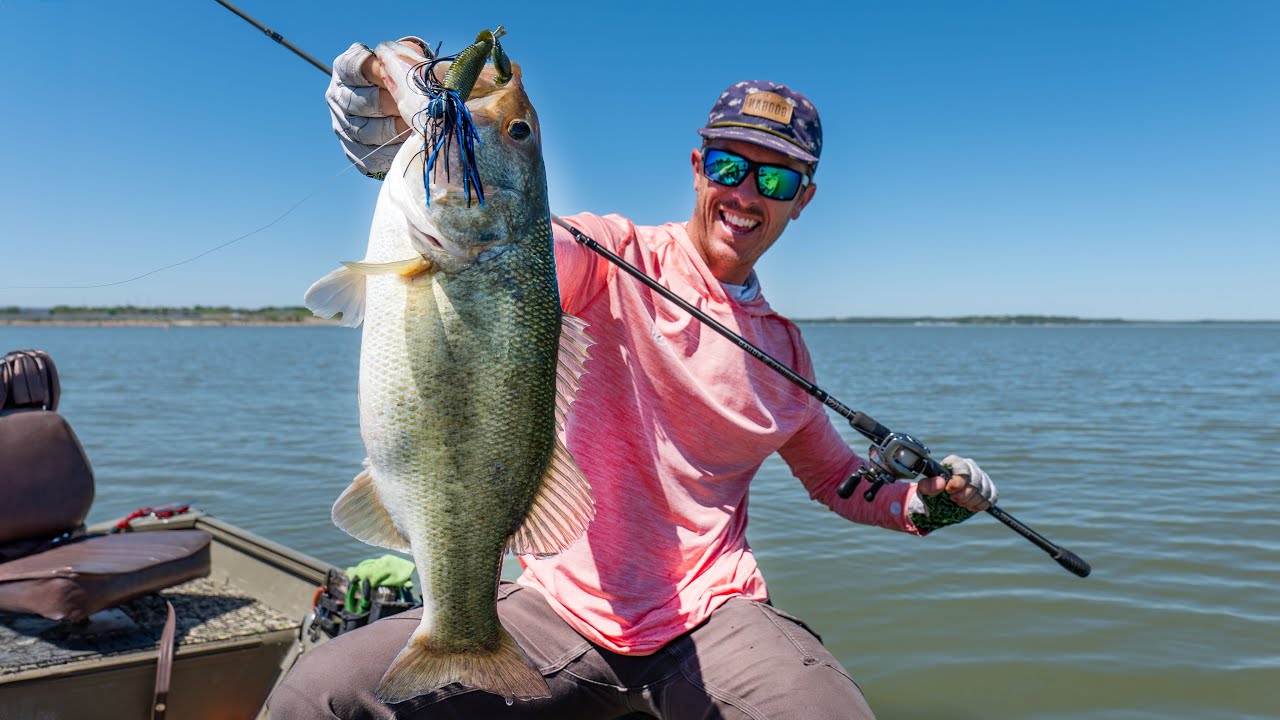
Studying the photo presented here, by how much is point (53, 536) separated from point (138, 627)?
0.75 meters

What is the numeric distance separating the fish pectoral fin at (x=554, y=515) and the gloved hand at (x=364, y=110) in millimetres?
868

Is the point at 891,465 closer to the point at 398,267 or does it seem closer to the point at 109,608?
the point at 398,267

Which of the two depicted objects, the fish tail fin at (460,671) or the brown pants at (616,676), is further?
the brown pants at (616,676)

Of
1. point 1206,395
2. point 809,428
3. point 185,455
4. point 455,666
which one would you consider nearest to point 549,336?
point 455,666

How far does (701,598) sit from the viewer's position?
265 cm

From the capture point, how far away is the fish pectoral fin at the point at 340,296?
184 cm

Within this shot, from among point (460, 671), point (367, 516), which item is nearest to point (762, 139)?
point (367, 516)

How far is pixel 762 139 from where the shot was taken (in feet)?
9.66

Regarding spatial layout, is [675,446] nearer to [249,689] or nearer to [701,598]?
[701,598]

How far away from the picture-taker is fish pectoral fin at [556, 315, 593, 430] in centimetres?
209

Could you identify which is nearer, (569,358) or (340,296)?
(340,296)

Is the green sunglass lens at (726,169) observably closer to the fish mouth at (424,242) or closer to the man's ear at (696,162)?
the man's ear at (696,162)

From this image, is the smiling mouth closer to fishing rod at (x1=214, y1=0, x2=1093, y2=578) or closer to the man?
the man

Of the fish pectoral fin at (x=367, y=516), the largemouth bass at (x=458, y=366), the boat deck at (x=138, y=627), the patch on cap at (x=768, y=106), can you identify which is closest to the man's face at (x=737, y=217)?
the patch on cap at (x=768, y=106)
